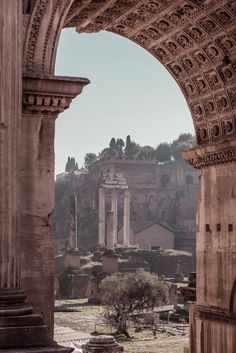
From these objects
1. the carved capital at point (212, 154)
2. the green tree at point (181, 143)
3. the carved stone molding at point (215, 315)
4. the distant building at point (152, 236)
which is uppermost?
the green tree at point (181, 143)

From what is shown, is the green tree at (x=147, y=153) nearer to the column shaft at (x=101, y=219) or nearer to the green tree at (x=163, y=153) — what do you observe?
the green tree at (x=163, y=153)

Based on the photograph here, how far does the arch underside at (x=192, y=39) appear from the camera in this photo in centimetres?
1259

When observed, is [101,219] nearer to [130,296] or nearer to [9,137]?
[130,296]

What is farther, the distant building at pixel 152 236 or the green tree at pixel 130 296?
the distant building at pixel 152 236

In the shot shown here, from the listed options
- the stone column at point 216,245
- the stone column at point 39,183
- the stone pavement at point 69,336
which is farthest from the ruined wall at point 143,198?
the stone column at point 39,183

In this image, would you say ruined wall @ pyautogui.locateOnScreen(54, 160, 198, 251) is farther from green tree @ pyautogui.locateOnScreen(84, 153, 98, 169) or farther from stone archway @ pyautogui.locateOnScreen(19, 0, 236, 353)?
stone archway @ pyautogui.locateOnScreen(19, 0, 236, 353)

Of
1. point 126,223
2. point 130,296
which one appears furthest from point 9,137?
point 126,223

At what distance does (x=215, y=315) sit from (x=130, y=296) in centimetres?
3307

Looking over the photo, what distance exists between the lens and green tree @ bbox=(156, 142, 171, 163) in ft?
415

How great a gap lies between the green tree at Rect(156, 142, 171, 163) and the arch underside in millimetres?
111569

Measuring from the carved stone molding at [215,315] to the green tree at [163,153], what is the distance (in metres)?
112

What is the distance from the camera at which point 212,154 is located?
14.0m

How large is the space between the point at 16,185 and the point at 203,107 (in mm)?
7880

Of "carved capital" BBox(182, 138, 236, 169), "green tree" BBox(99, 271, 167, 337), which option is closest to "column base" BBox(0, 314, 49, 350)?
"carved capital" BBox(182, 138, 236, 169)
